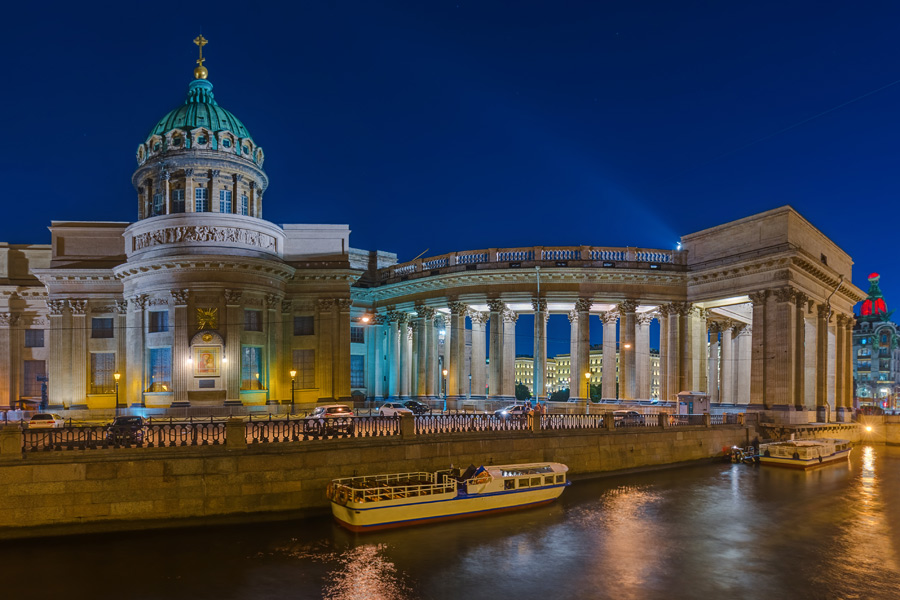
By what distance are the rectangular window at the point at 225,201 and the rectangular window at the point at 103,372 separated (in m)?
13.5

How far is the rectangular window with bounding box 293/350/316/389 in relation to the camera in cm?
4988

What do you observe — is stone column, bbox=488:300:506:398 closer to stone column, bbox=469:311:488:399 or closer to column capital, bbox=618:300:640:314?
stone column, bbox=469:311:488:399

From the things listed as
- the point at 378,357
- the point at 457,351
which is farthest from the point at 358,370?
the point at 457,351

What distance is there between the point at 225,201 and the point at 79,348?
1504 cm

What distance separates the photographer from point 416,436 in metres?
28.2

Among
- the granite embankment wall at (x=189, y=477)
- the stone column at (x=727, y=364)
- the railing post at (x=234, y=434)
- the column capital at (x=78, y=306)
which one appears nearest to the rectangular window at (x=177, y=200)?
the column capital at (x=78, y=306)

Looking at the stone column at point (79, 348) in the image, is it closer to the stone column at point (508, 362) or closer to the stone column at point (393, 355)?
the stone column at point (393, 355)

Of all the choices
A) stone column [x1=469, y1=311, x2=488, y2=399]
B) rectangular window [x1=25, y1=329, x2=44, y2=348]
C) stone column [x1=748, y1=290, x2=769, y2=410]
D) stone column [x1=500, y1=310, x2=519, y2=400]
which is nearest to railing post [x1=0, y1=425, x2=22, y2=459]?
stone column [x1=469, y1=311, x2=488, y2=399]

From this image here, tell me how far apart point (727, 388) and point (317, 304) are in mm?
37474

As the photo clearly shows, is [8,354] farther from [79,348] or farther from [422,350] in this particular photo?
[422,350]

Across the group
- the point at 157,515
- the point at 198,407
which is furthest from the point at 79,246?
the point at 157,515

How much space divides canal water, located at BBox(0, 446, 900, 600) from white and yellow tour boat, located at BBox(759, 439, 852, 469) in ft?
35.9

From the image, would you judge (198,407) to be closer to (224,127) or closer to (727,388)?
(224,127)

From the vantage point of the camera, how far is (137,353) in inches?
1725
